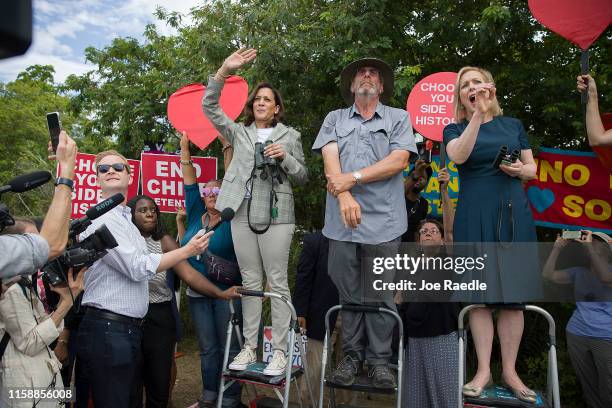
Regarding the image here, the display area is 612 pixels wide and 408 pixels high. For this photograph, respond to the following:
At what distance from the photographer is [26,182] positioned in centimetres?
243

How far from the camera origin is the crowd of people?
3.23 meters

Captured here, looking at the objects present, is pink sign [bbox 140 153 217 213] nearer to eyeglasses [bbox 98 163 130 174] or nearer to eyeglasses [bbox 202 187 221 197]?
eyeglasses [bbox 202 187 221 197]

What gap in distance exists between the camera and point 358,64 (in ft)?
12.2

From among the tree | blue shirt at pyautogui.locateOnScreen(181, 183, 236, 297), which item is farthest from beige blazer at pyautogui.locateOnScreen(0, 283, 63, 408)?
the tree

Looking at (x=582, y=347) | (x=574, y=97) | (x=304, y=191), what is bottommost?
(x=582, y=347)

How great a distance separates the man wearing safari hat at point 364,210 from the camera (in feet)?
10.9

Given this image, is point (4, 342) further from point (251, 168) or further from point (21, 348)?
point (251, 168)

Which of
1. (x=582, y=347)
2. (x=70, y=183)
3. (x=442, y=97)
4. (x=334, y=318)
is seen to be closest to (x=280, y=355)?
(x=334, y=318)

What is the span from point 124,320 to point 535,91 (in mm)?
4930

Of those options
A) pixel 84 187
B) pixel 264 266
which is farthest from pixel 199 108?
pixel 264 266

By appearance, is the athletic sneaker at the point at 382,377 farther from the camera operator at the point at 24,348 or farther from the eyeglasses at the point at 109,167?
the eyeglasses at the point at 109,167

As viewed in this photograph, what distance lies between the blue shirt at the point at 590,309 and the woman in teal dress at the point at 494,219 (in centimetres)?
148

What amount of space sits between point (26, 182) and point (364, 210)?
1832 mm

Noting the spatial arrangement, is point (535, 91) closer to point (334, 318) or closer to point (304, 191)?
point (304, 191)
